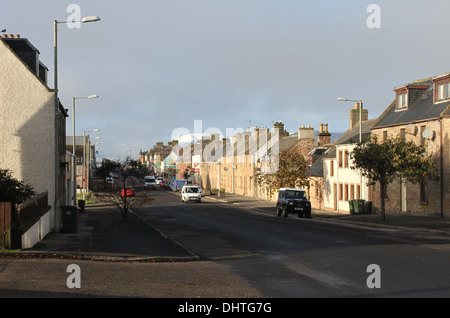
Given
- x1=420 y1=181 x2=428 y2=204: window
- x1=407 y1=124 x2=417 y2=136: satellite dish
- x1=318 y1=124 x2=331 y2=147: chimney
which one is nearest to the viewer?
x1=420 y1=181 x2=428 y2=204: window

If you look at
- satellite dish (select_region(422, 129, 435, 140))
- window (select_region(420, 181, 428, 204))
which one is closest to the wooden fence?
satellite dish (select_region(422, 129, 435, 140))

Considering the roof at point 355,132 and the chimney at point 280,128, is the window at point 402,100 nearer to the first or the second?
the roof at point 355,132

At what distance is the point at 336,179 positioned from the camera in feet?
175

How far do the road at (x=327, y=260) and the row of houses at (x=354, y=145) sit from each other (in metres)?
12.2

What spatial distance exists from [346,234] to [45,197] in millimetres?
13905

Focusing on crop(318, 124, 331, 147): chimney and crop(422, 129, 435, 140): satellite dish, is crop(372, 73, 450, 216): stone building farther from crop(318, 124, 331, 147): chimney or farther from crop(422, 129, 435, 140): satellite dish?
crop(318, 124, 331, 147): chimney

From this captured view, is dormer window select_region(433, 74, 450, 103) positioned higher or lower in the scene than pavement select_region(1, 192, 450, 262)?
higher

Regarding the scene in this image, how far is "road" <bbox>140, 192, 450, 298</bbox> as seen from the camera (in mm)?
12625

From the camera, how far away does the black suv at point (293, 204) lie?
43562mm

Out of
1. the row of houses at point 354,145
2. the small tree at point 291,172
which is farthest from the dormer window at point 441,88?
the small tree at point 291,172

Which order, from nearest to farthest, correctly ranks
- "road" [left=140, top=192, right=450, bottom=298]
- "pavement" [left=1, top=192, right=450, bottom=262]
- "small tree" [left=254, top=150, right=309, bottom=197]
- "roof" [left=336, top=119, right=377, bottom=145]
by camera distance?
"road" [left=140, top=192, right=450, bottom=298]
"pavement" [left=1, top=192, right=450, bottom=262]
"roof" [left=336, top=119, right=377, bottom=145]
"small tree" [left=254, top=150, right=309, bottom=197]

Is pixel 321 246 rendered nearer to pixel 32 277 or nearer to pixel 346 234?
pixel 346 234

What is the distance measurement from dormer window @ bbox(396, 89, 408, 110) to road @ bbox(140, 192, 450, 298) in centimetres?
1831
